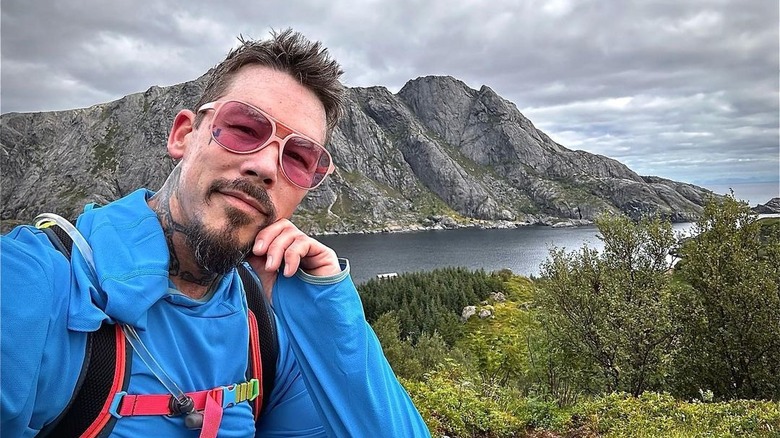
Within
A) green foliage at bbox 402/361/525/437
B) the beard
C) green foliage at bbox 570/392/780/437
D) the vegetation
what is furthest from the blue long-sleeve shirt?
the vegetation

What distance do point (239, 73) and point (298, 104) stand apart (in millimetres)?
358

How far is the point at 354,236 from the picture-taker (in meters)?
191

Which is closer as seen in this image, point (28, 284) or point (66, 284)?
point (28, 284)

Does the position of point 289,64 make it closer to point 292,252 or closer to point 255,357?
point 292,252

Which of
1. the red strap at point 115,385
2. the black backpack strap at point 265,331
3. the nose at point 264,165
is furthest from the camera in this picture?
the black backpack strap at point 265,331

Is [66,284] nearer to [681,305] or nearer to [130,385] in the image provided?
[130,385]

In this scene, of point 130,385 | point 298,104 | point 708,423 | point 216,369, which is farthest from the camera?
point 708,423

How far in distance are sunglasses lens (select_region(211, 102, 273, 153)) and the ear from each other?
26 centimetres

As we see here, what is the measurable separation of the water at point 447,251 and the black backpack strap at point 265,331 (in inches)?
3563

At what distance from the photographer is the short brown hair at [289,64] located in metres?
2.35

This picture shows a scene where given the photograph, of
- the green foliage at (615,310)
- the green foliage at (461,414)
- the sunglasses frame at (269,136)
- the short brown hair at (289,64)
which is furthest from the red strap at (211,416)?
the green foliage at (615,310)

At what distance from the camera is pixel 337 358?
76.8 inches

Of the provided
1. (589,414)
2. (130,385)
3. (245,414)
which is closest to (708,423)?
(589,414)

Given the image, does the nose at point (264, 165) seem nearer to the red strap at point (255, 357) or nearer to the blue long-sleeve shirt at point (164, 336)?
the blue long-sleeve shirt at point (164, 336)
